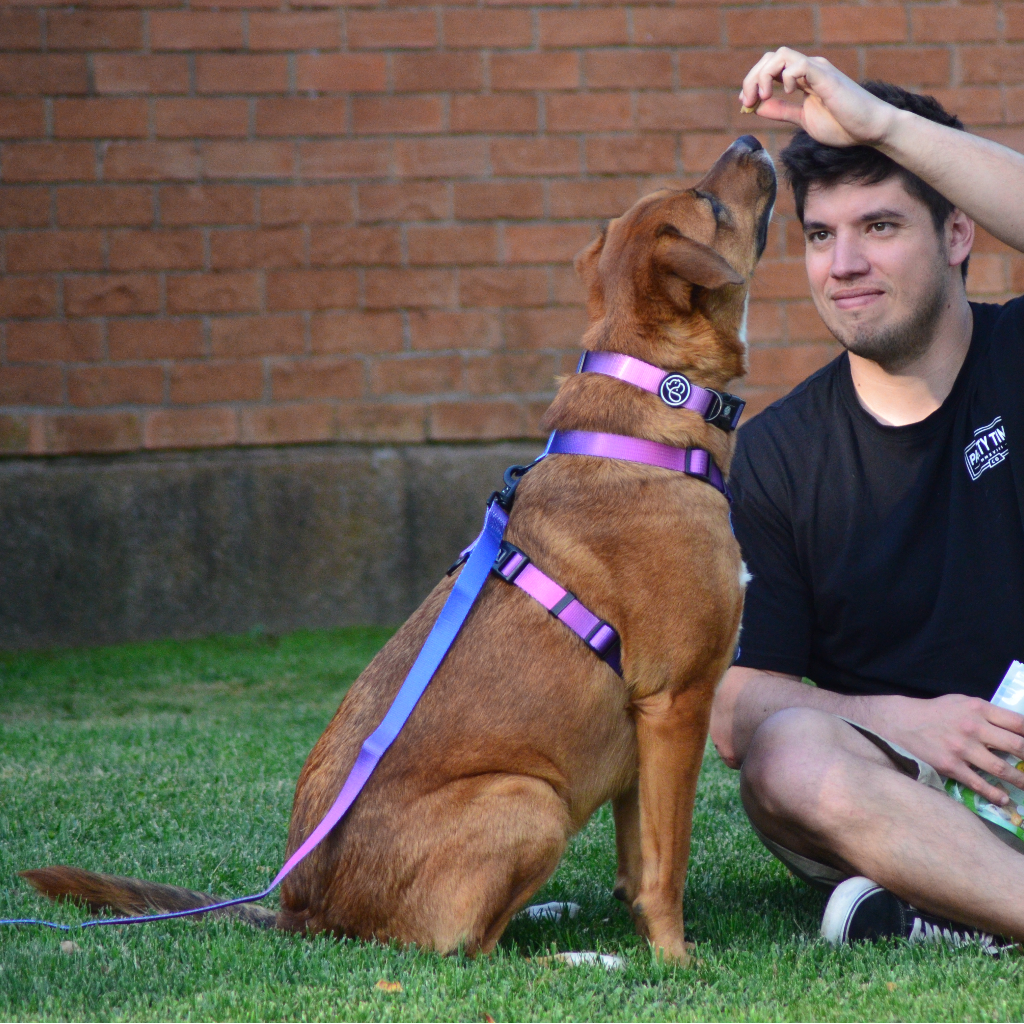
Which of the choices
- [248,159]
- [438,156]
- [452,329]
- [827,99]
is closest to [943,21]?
[438,156]

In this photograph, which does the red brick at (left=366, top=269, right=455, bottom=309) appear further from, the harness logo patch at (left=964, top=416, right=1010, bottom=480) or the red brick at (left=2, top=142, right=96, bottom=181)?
the harness logo patch at (left=964, top=416, right=1010, bottom=480)

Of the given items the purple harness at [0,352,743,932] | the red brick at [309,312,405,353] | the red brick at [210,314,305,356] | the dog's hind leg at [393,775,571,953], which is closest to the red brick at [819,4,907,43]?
the red brick at [309,312,405,353]

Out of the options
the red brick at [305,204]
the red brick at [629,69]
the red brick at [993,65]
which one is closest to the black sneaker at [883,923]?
the red brick at [305,204]

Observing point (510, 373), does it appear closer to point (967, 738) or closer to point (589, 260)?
point (589, 260)

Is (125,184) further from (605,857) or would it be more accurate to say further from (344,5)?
(605,857)

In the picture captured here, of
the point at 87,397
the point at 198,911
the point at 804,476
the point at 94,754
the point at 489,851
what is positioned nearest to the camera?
the point at 489,851

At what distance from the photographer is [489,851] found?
8.49 ft

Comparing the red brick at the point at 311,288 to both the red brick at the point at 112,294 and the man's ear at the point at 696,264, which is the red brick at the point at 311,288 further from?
the man's ear at the point at 696,264

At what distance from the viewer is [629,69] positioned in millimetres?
7188

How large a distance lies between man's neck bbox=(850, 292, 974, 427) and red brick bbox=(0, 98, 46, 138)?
5.61 metres

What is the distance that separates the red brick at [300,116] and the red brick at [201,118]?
112mm

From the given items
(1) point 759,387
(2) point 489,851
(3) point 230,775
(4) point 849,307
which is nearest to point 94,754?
(3) point 230,775

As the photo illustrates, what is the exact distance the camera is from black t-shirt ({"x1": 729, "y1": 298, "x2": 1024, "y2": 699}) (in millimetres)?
3113

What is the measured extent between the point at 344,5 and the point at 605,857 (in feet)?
17.9
